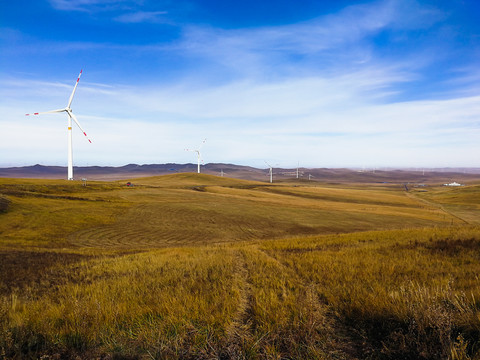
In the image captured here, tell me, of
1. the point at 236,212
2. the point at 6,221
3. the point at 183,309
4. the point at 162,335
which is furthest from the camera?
the point at 236,212

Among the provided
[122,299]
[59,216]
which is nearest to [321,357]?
[122,299]

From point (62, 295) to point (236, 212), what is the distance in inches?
1269

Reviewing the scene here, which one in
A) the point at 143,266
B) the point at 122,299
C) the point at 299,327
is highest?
the point at 299,327

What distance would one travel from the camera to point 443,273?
7.43 m

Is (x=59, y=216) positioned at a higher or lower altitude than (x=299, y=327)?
lower

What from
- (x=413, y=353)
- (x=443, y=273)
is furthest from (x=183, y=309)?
(x=443, y=273)

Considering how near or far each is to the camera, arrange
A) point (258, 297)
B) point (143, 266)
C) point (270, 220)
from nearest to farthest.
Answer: point (258, 297) → point (143, 266) → point (270, 220)

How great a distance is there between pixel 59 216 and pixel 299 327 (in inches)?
1311

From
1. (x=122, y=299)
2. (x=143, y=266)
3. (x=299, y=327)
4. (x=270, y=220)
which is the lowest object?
(x=270, y=220)

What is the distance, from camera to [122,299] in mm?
A: 6148

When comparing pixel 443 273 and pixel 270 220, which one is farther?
pixel 270 220

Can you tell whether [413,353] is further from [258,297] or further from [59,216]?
Answer: [59,216]

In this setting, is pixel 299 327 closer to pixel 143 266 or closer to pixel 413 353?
pixel 413 353

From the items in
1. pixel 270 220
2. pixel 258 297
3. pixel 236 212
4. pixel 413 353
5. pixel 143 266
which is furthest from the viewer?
pixel 236 212
